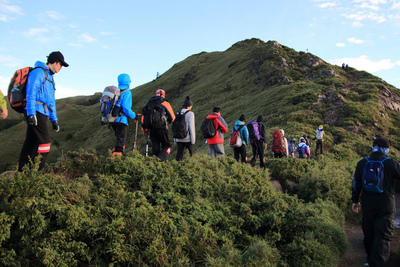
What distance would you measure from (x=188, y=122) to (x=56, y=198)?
4.82 metres

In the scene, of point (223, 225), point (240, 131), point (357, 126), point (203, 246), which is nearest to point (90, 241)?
point (203, 246)

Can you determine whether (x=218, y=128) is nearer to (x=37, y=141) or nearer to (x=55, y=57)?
(x=55, y=57)

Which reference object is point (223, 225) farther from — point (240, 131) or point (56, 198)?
point (240, 131)

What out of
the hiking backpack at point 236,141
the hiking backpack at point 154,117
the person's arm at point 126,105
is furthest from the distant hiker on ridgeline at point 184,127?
the hiking backpack at point 236,141

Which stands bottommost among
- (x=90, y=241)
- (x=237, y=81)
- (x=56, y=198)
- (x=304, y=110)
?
(x=90, y=241)

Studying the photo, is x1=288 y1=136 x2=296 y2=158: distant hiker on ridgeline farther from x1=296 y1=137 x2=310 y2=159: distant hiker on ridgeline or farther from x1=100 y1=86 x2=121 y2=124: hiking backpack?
x1=100 y1=86 x2=121 y2=124: hiking backpack

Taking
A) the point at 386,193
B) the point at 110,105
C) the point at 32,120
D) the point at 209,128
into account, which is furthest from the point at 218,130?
the point at 32,120

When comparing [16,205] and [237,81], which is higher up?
[237,81]

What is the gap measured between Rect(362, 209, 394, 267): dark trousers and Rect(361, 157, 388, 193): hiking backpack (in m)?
0.40

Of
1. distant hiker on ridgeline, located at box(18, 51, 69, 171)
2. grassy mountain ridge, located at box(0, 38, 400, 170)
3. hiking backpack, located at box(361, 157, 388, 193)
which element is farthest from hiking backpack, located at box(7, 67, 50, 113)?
grassy mountain ridge, located at box(0, 38, 400, 170)

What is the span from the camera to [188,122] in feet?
27.3

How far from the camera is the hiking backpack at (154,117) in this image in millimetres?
6809

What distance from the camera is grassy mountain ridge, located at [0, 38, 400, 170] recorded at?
2048cm

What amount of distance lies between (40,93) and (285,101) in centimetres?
2339
